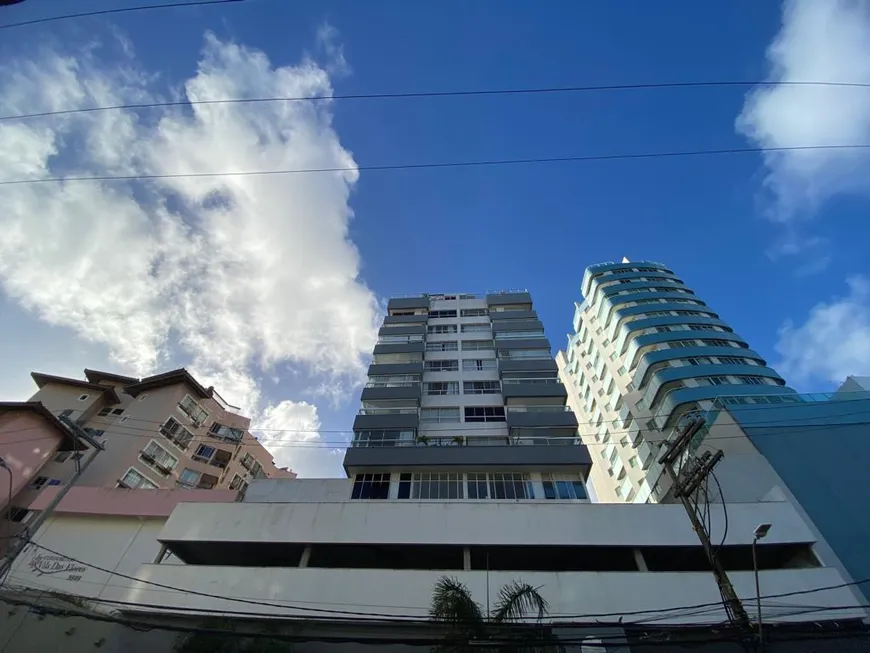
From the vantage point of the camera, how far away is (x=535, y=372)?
1272 inches

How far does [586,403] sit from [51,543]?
50828 mm

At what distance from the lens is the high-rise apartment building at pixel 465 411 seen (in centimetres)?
2544

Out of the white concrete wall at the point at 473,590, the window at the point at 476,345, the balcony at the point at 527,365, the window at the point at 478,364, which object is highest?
the window at the point at 476,345

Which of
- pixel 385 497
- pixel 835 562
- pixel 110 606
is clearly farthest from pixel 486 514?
pixel 110 606


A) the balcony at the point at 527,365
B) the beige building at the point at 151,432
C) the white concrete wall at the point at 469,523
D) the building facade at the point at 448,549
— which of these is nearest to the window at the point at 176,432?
the beige building at the point at 151,432

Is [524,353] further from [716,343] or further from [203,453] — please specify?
[203,453]

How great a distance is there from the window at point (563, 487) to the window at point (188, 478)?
3097 cm

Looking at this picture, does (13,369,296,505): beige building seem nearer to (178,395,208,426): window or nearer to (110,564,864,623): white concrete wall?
(178,395,208,426): window

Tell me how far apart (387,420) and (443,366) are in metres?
7.88

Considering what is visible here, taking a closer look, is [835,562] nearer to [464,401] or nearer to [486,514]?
[486,514]

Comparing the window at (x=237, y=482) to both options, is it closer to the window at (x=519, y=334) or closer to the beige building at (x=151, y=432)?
the beige building at (x=151, y=432)

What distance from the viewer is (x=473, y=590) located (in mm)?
17016

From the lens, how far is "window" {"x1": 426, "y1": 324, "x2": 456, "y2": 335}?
39.7 metres

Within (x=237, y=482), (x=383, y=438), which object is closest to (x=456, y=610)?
(x=383, y=438)
